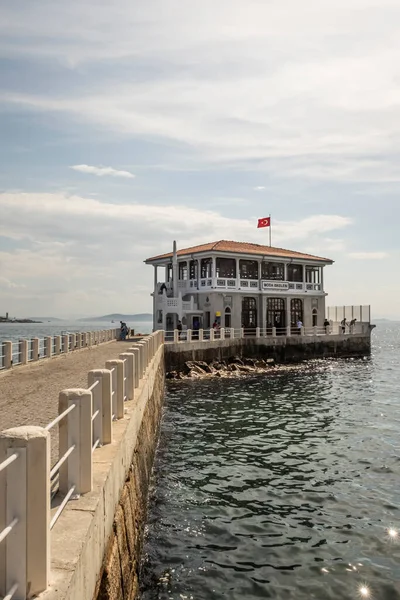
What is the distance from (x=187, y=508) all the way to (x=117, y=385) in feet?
11.3

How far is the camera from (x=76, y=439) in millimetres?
4719

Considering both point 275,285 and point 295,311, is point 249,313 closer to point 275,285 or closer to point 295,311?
point 275,285

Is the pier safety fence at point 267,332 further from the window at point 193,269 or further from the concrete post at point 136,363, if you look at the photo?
the concrete post at point 136,363

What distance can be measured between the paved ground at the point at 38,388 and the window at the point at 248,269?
2218 centimetres

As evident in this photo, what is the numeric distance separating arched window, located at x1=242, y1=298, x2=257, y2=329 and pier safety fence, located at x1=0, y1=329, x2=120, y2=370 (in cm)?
1084

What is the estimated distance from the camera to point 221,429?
1662 centimetres

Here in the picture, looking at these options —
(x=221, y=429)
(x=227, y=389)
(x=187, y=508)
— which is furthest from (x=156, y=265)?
(x=187, y=508)

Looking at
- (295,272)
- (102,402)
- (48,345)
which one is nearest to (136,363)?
(102,402)

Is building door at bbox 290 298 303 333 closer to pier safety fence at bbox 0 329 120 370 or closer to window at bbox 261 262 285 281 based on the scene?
window at bbox 261 262 285 281

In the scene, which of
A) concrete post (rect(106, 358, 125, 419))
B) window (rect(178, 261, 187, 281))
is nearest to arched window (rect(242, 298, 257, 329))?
window (rect(178, 261, 187, 281))

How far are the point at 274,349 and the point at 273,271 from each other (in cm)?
907

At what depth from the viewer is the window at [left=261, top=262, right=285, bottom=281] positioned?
43.0m

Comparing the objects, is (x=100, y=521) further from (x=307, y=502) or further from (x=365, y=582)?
(x=307, y=502)

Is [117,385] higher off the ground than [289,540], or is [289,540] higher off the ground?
[117,385]
